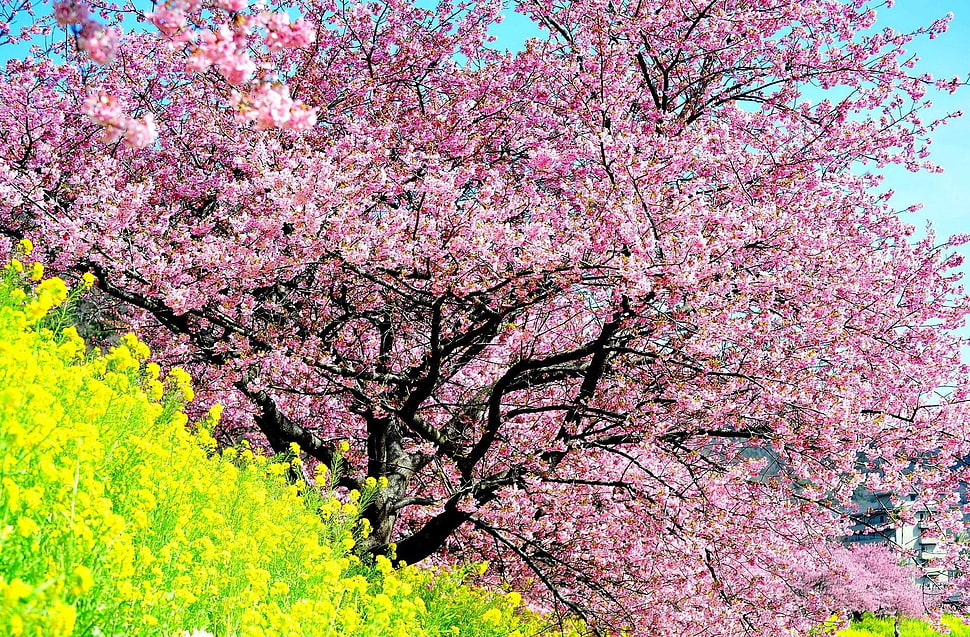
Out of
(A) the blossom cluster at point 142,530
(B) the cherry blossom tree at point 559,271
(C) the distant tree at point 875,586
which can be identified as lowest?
(A) the blossom cluster at point 142,530

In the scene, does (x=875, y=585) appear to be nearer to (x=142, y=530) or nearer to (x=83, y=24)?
(x=142, y=530)

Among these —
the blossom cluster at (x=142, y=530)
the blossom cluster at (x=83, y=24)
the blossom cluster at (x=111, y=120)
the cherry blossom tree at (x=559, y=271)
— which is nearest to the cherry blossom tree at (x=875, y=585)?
the cherry blossom tree at (x=559, y=271)

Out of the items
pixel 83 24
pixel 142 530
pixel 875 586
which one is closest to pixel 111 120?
pixel 83 24

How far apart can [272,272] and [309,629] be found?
405cm

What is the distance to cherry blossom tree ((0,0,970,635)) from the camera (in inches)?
292

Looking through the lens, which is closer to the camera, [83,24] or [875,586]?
[83,24]

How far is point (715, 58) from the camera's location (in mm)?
9312

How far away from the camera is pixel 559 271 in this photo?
23.6 ft

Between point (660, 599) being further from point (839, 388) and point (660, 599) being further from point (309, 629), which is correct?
point (309, 629)

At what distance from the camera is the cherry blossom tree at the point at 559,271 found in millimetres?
7414

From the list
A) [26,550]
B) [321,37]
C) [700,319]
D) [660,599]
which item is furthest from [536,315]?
[26,550]

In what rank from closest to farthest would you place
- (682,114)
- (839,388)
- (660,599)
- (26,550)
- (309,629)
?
(26,550) < (309,629) < (839,388) < (660,599) < (682,114)

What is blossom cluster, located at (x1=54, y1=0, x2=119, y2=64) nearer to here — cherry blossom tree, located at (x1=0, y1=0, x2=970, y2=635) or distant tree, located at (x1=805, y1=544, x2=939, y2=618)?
cherry blossom tree, located at (x1=0, y1=0, x2=970, y2=635)

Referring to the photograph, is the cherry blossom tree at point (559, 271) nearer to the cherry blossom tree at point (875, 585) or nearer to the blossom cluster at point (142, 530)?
the blossom cluster at point (142, 530)
